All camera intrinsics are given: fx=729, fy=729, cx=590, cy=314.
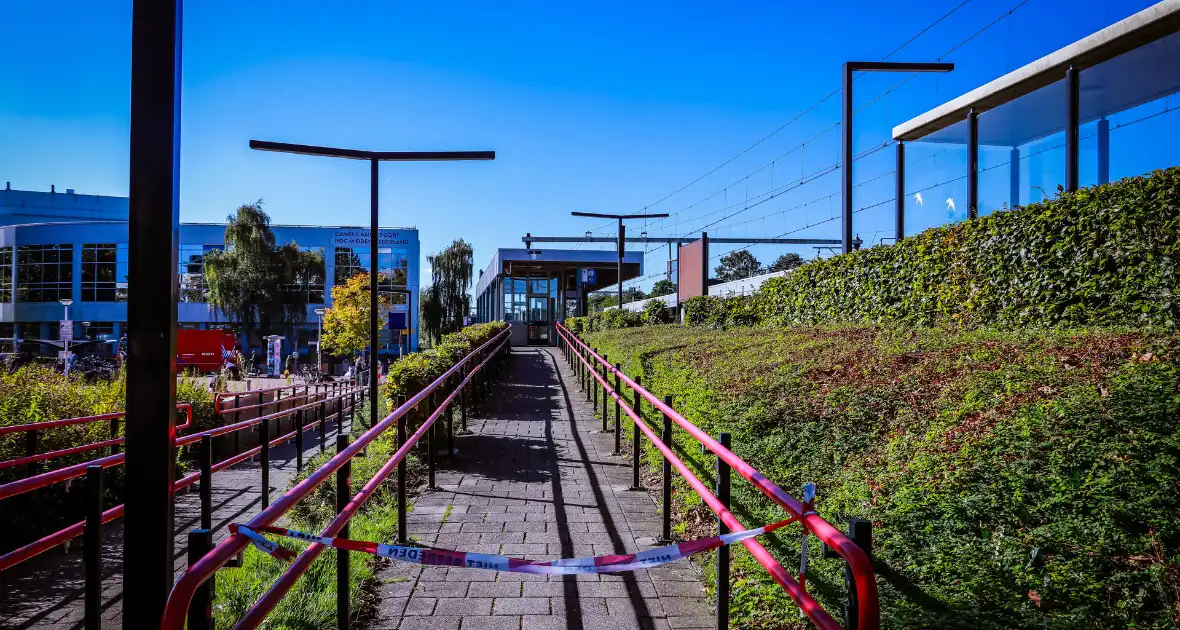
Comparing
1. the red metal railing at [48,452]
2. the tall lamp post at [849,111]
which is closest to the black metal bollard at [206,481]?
the red metal railing at [48,452]

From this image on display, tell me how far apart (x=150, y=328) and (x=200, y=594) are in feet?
2.90

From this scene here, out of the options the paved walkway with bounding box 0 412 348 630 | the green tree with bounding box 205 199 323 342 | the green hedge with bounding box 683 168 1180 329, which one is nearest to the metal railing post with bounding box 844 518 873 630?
the paved walkway with bounding box 0 412 348 630

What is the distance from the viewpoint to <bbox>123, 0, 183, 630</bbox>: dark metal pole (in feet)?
7.35

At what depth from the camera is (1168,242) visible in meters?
5.35

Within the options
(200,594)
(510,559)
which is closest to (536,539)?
→ (510,559)

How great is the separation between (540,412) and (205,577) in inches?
411

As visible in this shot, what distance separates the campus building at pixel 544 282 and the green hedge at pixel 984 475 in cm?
3384

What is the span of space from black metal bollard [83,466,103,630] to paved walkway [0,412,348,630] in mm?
360

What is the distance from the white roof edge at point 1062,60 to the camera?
9.52 m

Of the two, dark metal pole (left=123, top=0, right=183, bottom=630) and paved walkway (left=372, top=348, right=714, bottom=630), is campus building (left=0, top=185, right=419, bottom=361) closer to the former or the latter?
paved walkway (left=372, top=348, right=714, bottom=630)

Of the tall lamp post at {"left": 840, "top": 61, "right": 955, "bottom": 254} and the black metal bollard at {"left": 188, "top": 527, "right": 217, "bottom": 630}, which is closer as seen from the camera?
the black metal bollard at {"left": 188, "top": 527, "right": 217, "bottom": 630}

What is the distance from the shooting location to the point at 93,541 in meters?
3.11

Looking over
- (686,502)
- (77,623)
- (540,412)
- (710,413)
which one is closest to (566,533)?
(686,502)

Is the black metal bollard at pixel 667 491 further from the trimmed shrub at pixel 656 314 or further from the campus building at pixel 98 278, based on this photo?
the campus building at pixel 98 278
